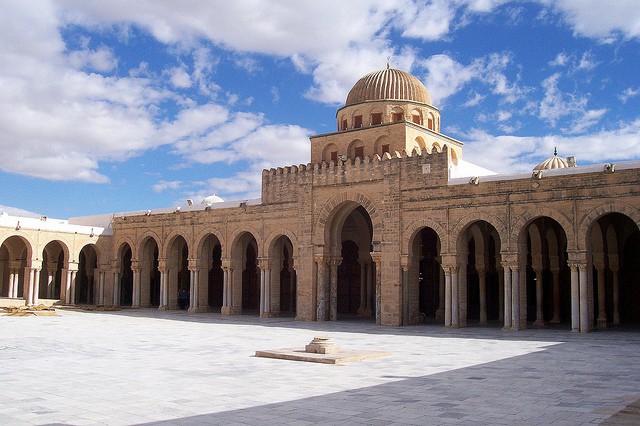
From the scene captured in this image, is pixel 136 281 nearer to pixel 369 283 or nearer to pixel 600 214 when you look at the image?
pixel 369 283

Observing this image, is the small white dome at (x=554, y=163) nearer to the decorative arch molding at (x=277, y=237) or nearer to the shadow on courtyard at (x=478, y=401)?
the decorative arch molding at (x=277, y=237)

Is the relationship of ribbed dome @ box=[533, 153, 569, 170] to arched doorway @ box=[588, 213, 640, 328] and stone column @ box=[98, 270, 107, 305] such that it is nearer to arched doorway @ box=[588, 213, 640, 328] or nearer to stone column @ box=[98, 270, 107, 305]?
arched doorway @ box=[588, 213, 640, 328]

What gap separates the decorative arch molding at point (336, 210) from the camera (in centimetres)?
2191

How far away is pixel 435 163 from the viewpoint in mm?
20750

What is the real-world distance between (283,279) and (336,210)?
26.0ft

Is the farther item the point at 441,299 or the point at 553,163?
the point at 553,163

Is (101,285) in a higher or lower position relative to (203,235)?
lower

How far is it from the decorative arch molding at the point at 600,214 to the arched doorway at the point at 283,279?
39.4 feet

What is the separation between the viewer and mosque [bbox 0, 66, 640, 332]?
18625 mm

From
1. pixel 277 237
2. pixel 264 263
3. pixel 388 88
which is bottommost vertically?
pixel 264 263

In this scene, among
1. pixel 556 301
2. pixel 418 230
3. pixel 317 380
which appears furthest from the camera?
pixel 556 301

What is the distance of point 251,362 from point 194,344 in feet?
12.2

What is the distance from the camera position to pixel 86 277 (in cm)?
3641

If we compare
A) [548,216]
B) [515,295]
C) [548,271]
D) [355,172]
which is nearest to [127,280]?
[355,172]
